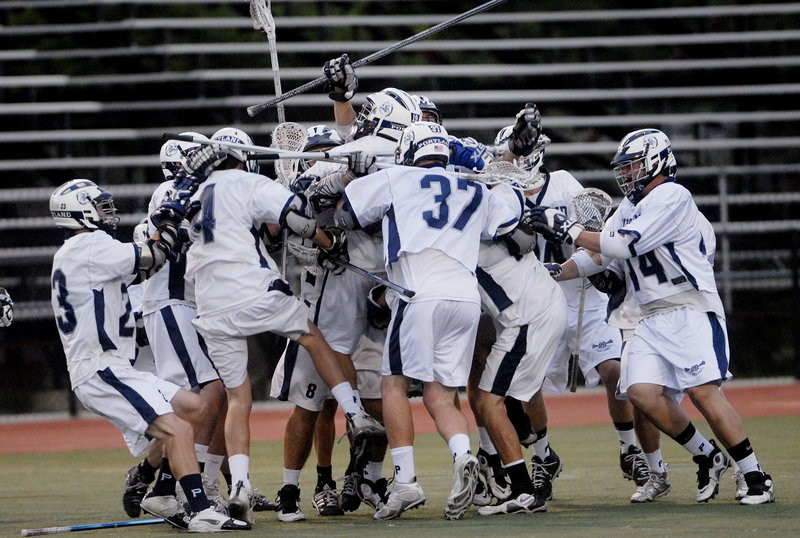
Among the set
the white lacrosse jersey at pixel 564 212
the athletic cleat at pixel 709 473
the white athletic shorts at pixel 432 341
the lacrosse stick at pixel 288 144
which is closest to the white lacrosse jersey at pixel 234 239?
the white athletic shorts at pixel 432 341

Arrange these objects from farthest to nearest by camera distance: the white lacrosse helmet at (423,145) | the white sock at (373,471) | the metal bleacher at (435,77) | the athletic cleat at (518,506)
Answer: the metal bleacher at (435,77), the white sock at (373,471), the white lacrosse helmet at (423,145), the athletic cleat at (518,506)

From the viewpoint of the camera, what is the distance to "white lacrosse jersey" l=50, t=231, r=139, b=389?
5.31 meters

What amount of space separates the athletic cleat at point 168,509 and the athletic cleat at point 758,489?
2509 mm

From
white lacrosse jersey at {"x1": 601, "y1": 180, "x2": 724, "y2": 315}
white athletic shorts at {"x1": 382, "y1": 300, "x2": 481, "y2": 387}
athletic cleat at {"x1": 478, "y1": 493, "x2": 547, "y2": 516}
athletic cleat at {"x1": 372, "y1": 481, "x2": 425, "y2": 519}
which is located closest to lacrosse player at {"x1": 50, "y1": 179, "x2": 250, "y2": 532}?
Result: athletic cleat at {"x1": 372, "y1": 481, "x2": 425, "y2": 519}

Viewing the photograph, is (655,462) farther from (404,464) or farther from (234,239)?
(234,239)

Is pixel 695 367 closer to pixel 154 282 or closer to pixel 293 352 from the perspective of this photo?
pixel 293 352

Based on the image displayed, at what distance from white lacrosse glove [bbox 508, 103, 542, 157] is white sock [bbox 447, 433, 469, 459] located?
149 cm

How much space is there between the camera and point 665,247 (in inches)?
223

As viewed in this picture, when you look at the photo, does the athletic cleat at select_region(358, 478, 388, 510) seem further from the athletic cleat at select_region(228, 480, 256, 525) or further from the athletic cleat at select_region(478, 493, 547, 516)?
the athletic cleat at select_region(228, 480, 256, 525)

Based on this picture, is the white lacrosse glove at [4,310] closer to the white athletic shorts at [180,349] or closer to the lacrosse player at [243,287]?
the white athletic shorts at [180,349]

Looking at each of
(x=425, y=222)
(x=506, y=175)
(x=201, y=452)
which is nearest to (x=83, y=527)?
(x=201, y=452)

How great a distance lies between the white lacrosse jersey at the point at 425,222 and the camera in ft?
17.8

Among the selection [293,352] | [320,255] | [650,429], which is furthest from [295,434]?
[650,429]

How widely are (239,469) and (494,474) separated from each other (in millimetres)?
1509
